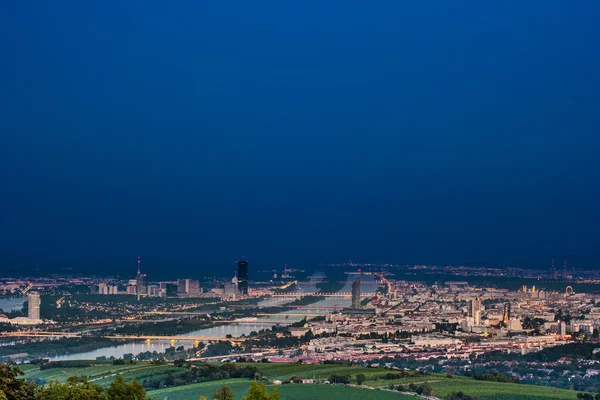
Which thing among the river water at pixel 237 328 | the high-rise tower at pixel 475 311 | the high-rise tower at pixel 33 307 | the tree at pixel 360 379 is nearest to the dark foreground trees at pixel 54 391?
the tree at pixel 360 379

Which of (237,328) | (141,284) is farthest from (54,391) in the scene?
(141,284)

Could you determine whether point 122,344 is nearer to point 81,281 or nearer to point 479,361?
point 479,361

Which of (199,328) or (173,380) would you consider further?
(199,328)

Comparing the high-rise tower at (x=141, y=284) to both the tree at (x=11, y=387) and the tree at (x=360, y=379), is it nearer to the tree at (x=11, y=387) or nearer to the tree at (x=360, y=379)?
the tree at (x=360, y=379)

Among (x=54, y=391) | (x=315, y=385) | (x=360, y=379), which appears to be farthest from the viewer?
(x=360, y=379)

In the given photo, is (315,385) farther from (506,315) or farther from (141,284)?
(141,284)

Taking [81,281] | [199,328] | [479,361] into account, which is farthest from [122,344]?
[81,281]
